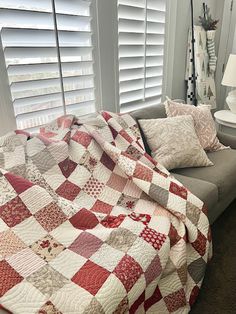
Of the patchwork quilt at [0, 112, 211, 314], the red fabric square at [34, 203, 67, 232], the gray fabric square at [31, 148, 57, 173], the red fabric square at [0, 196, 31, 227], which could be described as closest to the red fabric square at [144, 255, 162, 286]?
the patchwork quilt at [0, 112, 211, 314]

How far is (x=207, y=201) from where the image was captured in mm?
1419

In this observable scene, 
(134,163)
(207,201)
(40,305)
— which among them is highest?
(134,163)

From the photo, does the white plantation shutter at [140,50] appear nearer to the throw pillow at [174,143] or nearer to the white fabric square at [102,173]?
the throw pillow at [174,143]

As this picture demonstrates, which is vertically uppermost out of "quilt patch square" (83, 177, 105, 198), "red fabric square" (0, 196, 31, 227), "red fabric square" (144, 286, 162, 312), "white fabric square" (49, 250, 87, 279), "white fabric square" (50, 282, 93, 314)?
"red fabric square" (0, 196, 31, 227)

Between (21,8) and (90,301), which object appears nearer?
(90,301)

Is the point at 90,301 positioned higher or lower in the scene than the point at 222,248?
higher

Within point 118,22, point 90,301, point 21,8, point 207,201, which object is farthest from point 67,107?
point 90,301

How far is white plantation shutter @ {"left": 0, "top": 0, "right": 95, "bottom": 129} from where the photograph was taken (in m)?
1.31

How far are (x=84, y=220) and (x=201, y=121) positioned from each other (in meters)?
1.33

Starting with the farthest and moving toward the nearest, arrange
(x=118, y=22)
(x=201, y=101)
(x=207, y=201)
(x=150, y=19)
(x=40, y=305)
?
(x=201, y=101)
(x=150, y=19)
(x=118, y=22)
(x=207, y=201)
(x=40, y=305)

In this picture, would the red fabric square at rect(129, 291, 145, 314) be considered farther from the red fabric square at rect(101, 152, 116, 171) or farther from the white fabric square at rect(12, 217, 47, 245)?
the red fabric square at rect(101, 152, 116, 171)

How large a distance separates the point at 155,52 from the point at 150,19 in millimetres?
271

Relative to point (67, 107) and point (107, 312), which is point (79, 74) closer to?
point (67, 107)

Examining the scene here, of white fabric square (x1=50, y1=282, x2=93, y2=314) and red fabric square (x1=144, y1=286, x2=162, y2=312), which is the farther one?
red fabric square (x1=144, y1=286, x2=162, y2=312)
